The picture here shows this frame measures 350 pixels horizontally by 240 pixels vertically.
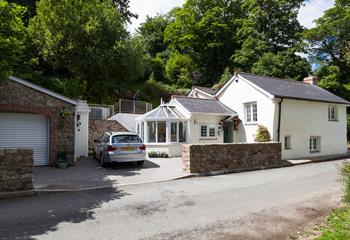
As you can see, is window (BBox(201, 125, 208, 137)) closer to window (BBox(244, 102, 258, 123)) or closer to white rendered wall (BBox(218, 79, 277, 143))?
white rendered wall (BBox(218, 79, 277, 143))

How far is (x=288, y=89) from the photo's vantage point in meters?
20.6

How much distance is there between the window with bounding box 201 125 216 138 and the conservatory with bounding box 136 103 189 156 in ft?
4.63

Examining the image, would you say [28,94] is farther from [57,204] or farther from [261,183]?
[261,183]

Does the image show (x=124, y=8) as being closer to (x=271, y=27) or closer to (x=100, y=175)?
(x=271, y=27)

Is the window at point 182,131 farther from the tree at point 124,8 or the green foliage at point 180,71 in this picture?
the tree at point 124,8

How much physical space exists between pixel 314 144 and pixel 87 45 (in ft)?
75.1

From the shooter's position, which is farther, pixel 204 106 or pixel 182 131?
pixel 204 106

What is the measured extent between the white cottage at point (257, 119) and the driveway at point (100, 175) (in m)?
5.12

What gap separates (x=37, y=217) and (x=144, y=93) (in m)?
29.2

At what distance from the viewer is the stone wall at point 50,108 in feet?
42.9

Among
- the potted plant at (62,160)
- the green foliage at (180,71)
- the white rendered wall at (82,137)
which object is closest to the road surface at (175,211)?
the potted plant at (62,160)

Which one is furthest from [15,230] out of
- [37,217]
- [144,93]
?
[144,93]

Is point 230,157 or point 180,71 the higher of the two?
point 180,71

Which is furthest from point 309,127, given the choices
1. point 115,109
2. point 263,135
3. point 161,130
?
point 115,109
